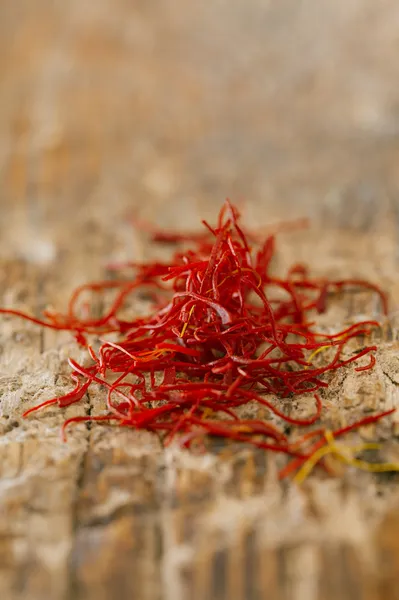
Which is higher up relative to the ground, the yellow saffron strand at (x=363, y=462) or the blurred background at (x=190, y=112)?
the blurred background at (x=190, y=112)

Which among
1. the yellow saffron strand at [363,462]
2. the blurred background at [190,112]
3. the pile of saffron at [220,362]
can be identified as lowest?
the yellow saffron strand at [363,462]

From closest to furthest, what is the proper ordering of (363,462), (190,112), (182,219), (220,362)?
(363,462) → (220,362) → (182,219) → (190,112)

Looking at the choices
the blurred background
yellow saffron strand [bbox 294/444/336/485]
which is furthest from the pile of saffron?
the blurred background

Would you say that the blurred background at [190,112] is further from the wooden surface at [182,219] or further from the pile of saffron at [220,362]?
the pile of saffron at [220,362]

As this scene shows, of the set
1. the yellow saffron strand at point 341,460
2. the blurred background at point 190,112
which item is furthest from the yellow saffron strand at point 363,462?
the blurred background at point 190,112

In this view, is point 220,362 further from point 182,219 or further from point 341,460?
point 182,219

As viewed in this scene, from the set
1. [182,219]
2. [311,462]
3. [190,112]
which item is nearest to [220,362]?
[311,462]

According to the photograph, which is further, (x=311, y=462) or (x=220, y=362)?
(x=220, y=362)
